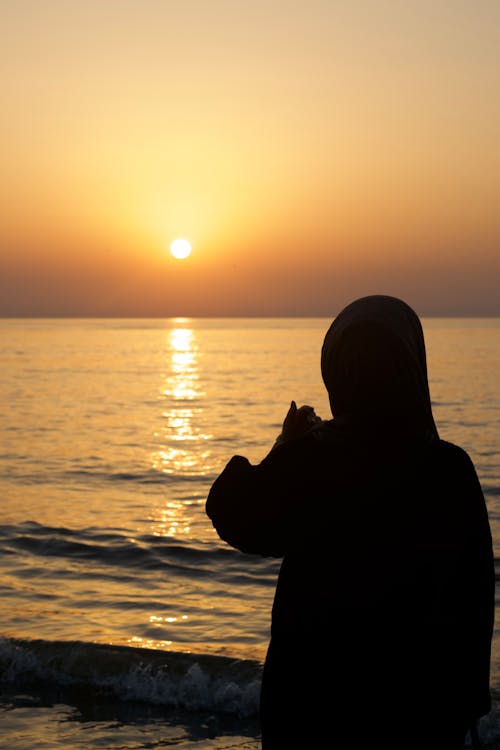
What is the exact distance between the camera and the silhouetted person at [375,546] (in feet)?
6.62

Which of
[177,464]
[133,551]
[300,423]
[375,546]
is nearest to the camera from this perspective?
[375,546]

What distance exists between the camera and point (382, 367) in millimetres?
2035

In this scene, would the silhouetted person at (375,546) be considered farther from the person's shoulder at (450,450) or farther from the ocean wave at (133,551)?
the ocean wave at (133,551)

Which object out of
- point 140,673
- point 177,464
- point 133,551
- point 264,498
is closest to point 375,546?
point 264,498

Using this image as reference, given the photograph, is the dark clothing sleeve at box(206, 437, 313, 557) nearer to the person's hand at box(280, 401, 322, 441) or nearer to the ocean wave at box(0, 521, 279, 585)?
the person's hand at box(280, 401, 322, 441)

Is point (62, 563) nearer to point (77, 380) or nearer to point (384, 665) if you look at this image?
point (384, 665)

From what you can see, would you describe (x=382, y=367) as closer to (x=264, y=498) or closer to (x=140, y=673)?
(x=264, y=498)

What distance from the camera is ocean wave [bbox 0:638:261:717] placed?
7234 millimetres

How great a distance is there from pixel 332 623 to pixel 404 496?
1.11ft

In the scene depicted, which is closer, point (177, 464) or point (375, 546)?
point (375, 546)

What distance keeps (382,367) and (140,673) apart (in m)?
6.29

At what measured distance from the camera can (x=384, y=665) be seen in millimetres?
2047

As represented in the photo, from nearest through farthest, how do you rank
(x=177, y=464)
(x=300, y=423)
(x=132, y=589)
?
(x=300, y=423), (x=132, y=589), (x=177, y=464)

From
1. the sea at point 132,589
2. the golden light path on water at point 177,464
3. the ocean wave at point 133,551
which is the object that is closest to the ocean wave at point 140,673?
the sea at point 132,589
